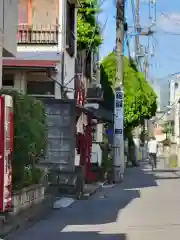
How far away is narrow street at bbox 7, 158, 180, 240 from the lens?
1112 centimetres

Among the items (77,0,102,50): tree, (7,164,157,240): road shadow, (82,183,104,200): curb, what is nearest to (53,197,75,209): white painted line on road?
(7,164,157,240): road shadow

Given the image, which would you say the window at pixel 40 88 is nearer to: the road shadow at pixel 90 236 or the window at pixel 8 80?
the window at pixel 8 80

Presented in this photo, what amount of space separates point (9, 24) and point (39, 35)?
746 cm

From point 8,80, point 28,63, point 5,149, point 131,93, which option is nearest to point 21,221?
point 5,149

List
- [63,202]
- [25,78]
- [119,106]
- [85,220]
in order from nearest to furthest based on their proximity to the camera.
Answer: [85,220]
[63,202]
[25,78]
[119,106]

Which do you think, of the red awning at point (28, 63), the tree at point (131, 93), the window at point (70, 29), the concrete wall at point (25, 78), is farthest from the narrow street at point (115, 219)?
the tree at point (131, 93)

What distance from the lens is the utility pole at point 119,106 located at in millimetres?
25141

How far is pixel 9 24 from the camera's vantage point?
616 inches

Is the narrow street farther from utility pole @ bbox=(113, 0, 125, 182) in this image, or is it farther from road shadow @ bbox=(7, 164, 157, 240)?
utility pole @ bbox=(113, 0, 125, 182)

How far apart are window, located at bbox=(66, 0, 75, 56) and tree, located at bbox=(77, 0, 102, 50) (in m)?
2.58

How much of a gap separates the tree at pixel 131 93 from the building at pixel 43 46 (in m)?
11.8

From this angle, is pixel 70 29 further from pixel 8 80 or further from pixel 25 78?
pixel 8 80

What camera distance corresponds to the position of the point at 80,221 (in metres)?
13.0

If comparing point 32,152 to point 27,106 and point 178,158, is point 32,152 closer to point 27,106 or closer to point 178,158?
point 27,106
